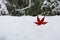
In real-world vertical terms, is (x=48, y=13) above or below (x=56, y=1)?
below

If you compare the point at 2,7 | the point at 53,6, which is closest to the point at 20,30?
the point at 2,7

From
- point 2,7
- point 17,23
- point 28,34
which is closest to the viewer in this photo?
point 28,34

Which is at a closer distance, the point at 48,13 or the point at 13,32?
the point at 13,32

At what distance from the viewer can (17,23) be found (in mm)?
1623

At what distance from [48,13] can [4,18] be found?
112 centimetres

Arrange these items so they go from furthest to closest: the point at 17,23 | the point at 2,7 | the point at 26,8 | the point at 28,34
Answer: the point at 26,8, the point at 2,7, the point at 17,23, the point at 28,34

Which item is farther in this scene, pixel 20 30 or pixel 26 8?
pixel 26 8

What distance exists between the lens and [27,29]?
5.08ft

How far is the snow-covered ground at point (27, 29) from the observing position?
1.47m

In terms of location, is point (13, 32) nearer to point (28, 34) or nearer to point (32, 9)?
point (28, 34)

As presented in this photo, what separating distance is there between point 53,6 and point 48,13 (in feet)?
0.45

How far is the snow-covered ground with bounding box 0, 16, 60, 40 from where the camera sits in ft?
4.84

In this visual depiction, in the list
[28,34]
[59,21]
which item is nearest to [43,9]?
[59,21]

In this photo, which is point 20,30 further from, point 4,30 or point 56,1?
point 56,1
